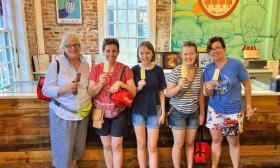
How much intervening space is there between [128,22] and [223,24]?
6.68ft

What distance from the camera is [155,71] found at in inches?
98.0

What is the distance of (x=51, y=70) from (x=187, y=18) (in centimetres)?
408

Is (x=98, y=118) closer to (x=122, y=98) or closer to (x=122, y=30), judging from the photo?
(x=122, y=98)

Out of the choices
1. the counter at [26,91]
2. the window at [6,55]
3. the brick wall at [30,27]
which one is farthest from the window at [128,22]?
the counter at [26,91]

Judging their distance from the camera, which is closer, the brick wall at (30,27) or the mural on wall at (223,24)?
the brick wall at (30,27)

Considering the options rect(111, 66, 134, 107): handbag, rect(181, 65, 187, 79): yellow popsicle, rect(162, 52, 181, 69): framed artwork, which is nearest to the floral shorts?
rect(181, 65, 187, 79): yellow popsicle

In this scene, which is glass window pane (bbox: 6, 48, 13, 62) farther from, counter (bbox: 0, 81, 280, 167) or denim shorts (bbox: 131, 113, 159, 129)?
denim shorts (bbox: 131, 113, 159, 129)

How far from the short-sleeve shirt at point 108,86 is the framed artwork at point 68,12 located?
11.7 ft

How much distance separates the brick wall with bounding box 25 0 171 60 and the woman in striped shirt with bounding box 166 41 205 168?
3426 millimetres

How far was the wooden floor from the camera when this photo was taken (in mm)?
3000

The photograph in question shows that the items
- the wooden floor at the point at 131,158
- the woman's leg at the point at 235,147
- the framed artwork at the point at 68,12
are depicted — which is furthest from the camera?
the framed artwork at the point at 68,12

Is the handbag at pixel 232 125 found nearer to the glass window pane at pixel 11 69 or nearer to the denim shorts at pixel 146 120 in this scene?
the denim shorts at pixel 146 120

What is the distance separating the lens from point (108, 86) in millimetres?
2438

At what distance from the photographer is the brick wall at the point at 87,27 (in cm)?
562
